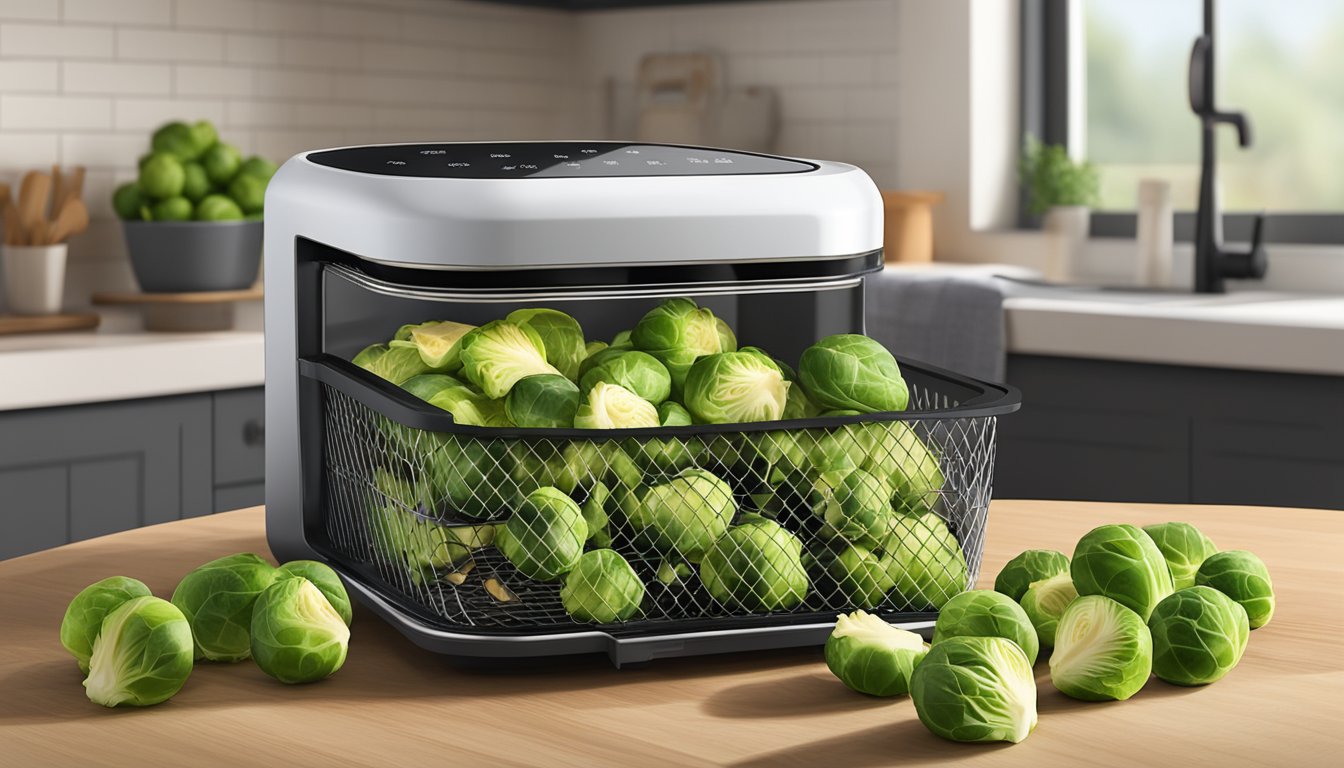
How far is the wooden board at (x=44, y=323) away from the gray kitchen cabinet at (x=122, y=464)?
312 millimetres

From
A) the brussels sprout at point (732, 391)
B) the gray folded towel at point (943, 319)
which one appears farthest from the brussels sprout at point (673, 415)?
the gray folded towel at point (943, 319)

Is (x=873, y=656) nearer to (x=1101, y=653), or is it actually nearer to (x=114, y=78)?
(x=1101, y=653)

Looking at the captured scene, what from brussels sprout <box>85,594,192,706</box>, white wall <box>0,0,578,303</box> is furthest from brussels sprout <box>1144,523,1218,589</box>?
white wall <box>0,0,578,303</box>

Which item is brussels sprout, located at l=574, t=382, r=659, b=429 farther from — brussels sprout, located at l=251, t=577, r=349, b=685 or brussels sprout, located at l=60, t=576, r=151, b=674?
brussels sprout, located at l=60, t=576, r=151, b=674

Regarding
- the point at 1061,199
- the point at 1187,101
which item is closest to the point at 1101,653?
the point at 1061,199

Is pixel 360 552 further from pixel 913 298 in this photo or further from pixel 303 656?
pixel 913 298

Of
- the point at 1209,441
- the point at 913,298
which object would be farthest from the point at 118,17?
the point at 1209,441

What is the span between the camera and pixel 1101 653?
2.73 feet

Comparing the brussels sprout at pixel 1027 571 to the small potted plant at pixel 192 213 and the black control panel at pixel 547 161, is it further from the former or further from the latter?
the small potted plant at pixel 192 213

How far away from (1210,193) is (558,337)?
2432 millimetres

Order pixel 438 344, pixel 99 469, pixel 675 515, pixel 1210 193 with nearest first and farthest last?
pixel 675 515 → pixel 438 344 → pixel 99 469 → pixel 1210 193

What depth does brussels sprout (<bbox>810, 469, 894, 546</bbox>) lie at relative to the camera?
0.89 metres

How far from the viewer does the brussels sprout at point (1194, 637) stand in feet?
2.81

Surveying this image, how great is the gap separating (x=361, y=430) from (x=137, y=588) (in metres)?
0.17
